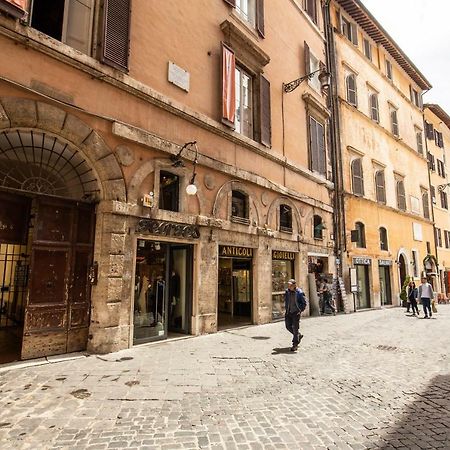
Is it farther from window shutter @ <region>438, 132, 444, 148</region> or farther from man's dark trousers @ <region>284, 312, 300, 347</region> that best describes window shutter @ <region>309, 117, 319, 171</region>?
window shutter @ <region>438, 132, 444, 148</region>

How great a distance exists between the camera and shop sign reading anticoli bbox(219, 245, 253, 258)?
10211 millimetres

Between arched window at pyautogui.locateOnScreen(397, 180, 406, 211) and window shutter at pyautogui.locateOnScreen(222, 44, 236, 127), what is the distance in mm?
16297

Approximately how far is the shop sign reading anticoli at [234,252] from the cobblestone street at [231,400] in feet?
10.5

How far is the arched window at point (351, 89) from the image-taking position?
19359 millimetres

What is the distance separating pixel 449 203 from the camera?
30641 millimetres

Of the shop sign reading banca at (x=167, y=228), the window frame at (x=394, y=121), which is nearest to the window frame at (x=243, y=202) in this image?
the shop sign reading banca at (x=167, y=228)

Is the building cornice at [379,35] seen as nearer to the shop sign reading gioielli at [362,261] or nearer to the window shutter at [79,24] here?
the shop sign reading gioielli at [362,261]

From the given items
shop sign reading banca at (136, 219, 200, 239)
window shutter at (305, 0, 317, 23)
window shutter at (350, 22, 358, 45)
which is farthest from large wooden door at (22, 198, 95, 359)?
window shutter at (350, 22, 358, 45)

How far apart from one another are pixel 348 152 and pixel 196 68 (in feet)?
37.3

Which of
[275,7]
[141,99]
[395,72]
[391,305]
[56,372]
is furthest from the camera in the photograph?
[395,72]

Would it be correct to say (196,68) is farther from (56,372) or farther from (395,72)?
(395,72)

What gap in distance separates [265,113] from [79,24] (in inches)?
270

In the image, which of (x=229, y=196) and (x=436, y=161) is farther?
(x=436, y=161)

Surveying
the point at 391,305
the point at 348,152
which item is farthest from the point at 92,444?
the point at 391,305
